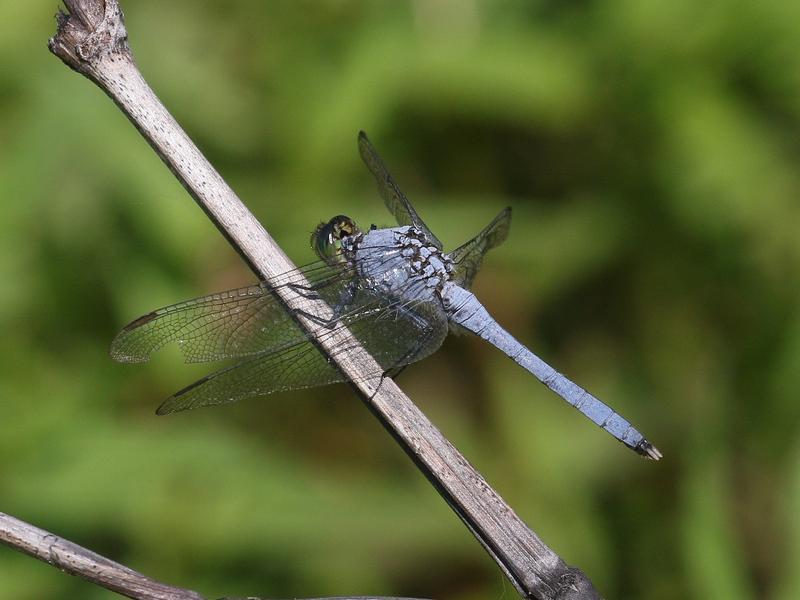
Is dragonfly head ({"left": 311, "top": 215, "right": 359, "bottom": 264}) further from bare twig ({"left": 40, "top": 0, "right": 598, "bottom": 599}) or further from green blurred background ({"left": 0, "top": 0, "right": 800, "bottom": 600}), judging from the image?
bare twig ({"left": 40, "top": 0, "right": 598, "bottom": 599})

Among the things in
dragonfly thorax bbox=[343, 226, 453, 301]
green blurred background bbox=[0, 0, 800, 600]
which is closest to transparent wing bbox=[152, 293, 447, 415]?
dragonfly thorax bbox=[343, 226, 453, 301]

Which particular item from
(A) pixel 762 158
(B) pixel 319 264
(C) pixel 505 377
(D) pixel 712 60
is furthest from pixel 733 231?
(B) pixel 319 264

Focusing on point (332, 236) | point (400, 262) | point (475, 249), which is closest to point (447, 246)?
point (475, 249)

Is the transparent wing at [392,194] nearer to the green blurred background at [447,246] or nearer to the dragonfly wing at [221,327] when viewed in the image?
the green blurred background at [447,246]

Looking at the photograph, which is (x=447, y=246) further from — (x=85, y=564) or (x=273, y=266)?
→ (x=85, y=564)

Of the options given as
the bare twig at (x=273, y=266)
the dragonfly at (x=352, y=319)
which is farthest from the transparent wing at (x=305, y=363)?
the bare twig at (x=273, y=266)

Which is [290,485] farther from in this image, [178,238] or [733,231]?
[733,231]
